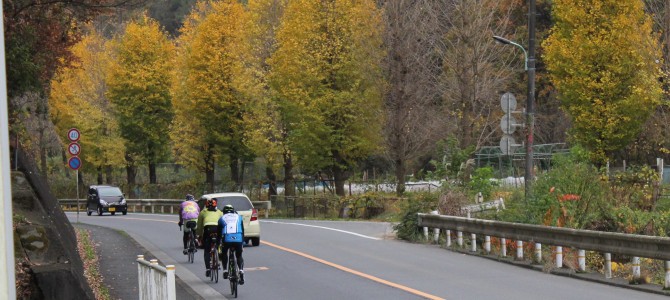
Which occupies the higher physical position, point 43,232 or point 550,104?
point 550,104

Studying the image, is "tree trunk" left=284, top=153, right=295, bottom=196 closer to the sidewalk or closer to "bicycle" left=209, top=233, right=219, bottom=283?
the sidewalk

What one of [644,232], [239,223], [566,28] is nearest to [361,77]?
[566,28]

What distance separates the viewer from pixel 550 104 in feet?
196

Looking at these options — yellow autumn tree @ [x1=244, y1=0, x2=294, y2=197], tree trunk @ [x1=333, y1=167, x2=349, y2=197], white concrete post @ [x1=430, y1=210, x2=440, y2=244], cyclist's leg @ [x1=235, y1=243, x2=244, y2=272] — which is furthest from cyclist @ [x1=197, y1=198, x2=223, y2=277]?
yellow autumn tree @ [x1=244, y1=0, x2=294, y2=197]

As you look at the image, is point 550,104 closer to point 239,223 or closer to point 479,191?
point 479,191

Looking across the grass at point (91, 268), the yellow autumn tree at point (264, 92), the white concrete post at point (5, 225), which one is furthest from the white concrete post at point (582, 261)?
the yellow autumn tree at point (264, 92)

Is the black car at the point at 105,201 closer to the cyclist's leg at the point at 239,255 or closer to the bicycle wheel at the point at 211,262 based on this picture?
the bicycle wheel at the point at 211,262

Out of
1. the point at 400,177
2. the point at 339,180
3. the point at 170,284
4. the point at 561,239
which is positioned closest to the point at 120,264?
the point at 561,239

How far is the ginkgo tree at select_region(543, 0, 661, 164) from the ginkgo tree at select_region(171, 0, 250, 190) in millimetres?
17606

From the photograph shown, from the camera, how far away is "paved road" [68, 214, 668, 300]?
47.3 feet

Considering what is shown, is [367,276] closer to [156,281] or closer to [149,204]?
[156,281]

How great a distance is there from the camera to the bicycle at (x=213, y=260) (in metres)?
17.1

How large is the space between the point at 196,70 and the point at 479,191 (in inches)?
1149

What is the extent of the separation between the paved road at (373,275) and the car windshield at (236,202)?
1.25 meters
